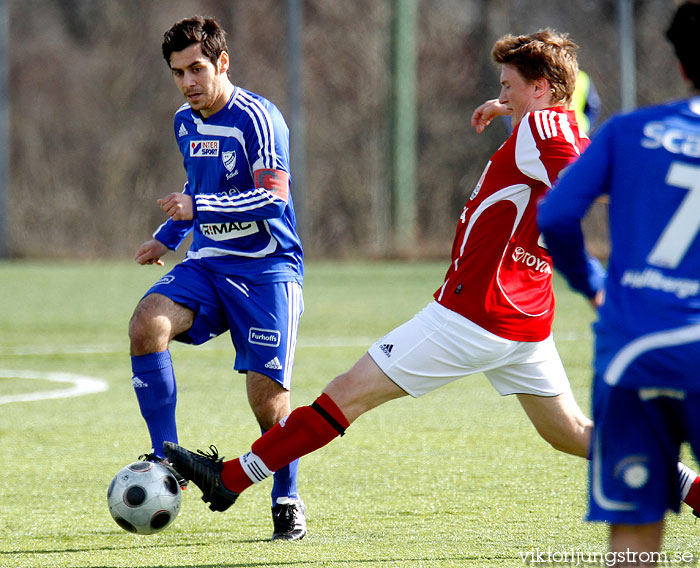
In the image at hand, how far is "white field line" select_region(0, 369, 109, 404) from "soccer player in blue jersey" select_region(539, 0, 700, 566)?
19.8 ft

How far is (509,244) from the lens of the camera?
3.83 meters

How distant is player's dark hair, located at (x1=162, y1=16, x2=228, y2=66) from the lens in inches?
177

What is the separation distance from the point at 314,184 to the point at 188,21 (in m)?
20.1

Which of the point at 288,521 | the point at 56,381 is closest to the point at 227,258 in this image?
the point at 288,521

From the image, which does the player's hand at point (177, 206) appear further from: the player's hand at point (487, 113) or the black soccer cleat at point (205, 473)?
the player's hand at point (487, 113)

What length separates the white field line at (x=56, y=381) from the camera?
7.88 m

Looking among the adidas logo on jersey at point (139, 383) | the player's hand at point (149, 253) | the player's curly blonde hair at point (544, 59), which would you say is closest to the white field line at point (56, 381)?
the player's hand at point (149, 253)

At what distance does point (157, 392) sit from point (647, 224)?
2570 mm

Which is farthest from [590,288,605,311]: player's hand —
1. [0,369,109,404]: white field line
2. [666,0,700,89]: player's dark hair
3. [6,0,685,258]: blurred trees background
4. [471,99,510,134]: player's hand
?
[6,0,685,258]: blurred trees background

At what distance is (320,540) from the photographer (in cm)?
416

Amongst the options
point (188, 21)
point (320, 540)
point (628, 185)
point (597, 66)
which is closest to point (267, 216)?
point (188, 21)

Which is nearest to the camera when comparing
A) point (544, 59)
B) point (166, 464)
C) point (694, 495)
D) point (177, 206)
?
point (544, 59)

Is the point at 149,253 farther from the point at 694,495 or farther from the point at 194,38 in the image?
the point at 694,495

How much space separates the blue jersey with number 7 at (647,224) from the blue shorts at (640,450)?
54mm
